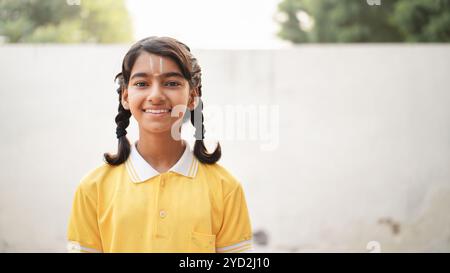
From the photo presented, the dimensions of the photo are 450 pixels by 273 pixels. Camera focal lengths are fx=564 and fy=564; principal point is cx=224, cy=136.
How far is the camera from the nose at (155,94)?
1.50m

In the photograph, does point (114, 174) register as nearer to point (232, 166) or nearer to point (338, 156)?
point (232, 166)

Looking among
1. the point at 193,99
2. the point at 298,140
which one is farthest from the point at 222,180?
the point at 298,140

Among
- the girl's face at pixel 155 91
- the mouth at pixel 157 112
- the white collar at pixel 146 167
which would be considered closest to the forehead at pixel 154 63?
the girl's face at pixel 155 91

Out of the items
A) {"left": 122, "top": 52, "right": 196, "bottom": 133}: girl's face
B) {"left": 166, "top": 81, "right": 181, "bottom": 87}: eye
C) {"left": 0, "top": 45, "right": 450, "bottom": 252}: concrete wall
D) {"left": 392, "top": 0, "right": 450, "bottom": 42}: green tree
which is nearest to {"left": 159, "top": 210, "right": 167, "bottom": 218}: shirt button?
{"left": 122, "top": 52, "right": 196, "bottom": 133}: girl's face

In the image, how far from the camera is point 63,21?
6535mm

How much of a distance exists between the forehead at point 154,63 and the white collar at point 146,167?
0.24 m

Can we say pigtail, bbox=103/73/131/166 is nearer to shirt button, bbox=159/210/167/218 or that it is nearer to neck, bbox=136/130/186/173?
neck, bbox=136/130/186/173

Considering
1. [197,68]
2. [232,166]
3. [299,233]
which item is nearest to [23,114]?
[232,166]

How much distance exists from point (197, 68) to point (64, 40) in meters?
5.19

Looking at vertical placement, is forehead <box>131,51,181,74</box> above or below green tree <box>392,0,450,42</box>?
below

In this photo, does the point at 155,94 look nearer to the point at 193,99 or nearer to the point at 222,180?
the point at 193,99

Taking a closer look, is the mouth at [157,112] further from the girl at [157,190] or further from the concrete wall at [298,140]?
the concrete wall at [298,140]

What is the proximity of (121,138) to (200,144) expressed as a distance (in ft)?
0.74

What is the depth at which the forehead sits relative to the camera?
1490mm
